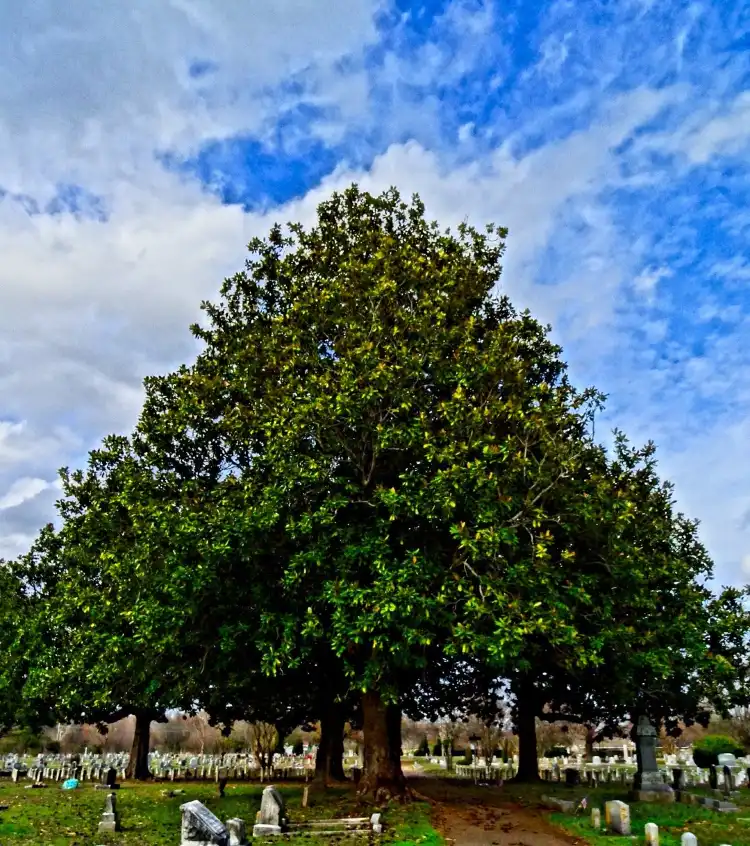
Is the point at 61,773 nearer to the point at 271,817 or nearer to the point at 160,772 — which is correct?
the point at 160,772

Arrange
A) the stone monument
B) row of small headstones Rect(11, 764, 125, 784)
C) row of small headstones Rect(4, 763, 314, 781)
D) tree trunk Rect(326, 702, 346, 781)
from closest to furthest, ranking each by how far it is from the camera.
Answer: the stone monument → tree trunk Rect(326, 702, 346, 781) → row of small headstones Rect(11, 764, 125, 784) → row of small headstones Rect(4, 763, 314, 781)

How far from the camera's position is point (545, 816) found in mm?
18500

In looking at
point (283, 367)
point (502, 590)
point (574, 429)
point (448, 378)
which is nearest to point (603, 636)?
point (502, 590)

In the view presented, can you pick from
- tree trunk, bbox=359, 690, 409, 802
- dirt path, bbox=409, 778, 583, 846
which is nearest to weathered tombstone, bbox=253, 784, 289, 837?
tree trunk, bbox=359, 690, 409, 802

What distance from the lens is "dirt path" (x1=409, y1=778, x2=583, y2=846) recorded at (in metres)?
15.3

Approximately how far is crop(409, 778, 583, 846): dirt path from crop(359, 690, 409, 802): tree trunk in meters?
1.24

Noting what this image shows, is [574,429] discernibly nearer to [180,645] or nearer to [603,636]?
[603,636]

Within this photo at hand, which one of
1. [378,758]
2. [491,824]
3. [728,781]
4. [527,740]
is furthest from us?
[527,740]

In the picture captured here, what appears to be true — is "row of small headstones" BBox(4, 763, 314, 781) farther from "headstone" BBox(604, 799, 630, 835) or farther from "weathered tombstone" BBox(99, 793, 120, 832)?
"headstone" BBox(604, 799, 630, 835)

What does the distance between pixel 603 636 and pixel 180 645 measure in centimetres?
1017

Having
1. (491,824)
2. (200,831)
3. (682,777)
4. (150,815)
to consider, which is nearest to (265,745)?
(150,815)

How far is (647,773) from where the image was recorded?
23219mm

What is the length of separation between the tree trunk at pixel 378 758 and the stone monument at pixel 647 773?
27.1ft

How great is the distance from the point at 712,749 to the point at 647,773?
64.1 ft
